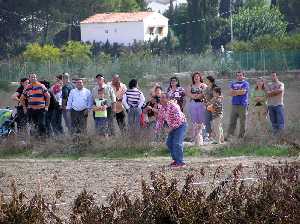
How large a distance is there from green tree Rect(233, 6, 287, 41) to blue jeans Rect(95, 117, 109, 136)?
205 feet

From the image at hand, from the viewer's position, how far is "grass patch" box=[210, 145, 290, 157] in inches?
614

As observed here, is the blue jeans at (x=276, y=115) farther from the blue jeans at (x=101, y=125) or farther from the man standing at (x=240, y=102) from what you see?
the blue jeans at (x=101, y=125)

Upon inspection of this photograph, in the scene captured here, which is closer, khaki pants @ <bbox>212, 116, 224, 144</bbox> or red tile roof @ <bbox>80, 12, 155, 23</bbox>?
khaki pants @ <bbox>212, 116, 224, 144</bbox>

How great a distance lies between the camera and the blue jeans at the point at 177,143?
14.0 m

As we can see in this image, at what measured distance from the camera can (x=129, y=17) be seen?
257 feet

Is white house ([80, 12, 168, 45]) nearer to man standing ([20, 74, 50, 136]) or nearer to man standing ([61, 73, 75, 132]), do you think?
man standing ([61, 73, 75, 132])

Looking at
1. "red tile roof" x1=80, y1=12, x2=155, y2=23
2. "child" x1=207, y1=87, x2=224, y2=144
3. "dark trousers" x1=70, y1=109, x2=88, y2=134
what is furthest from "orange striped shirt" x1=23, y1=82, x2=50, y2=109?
"red tile roof" x1=80, y1=12, x2=155, y2=23

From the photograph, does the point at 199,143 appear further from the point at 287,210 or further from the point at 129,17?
the point at 129,17

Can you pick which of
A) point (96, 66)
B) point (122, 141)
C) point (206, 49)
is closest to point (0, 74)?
point (96, 66)

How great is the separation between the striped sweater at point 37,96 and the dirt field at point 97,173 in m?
2.47

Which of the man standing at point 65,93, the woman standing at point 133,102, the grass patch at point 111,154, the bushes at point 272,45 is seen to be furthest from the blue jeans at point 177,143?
the bushes at point 272,45

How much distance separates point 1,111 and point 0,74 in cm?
3093

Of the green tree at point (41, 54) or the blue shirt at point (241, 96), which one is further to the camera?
the green tree at point (41, 54)

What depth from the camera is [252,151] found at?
52.5 feet
